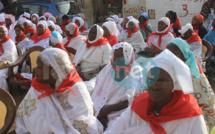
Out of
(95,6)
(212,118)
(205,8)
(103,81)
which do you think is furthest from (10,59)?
(95,6)

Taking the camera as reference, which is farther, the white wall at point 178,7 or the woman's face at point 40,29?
the white wall at point 178,7

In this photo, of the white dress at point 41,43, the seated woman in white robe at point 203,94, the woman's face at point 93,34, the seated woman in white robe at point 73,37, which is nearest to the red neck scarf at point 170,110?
the seated woman in white robe at point 203,94

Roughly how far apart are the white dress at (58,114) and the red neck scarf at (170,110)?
1.98ft

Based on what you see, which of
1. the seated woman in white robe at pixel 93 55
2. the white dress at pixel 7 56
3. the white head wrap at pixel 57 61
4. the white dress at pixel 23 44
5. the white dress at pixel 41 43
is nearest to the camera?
the white head wrap at pixel 57 61

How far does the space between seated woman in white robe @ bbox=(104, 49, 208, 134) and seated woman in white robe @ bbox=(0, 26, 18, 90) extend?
3.61 m

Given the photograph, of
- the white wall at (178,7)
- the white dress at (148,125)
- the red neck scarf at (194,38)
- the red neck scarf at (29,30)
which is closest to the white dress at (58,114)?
the white dress at (148,125)

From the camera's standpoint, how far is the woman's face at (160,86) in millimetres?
1730

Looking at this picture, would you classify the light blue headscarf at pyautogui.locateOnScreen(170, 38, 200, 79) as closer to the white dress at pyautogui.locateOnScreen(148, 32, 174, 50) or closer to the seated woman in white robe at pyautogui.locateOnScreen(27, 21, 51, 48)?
the white dress at pyautogui.locateOnScreen(148, 32, 174, 50)

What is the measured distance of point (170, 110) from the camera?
5.81 feet

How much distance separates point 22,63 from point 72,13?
241 inches

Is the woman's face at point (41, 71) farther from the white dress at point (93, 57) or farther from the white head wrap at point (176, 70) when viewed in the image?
the white dress at point (93, 57)

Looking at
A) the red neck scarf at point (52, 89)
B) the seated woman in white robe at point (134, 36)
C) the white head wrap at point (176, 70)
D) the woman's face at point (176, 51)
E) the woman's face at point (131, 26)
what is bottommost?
the seated woman in white robe at point (134, 36)

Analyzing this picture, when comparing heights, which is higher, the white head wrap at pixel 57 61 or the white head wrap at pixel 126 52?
the white head wrap at pixel 57 61

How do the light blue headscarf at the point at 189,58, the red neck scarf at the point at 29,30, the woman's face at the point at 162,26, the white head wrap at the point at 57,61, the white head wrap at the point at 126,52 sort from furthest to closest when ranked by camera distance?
1. the red neck scarf at the point at 29,30
2. the woman's face at the point at 162,26
3. the white head wrap at the point at 126,52
4. the light blue headscarf at the point at 189,58
5. the white head wrap at the point at 57,61
